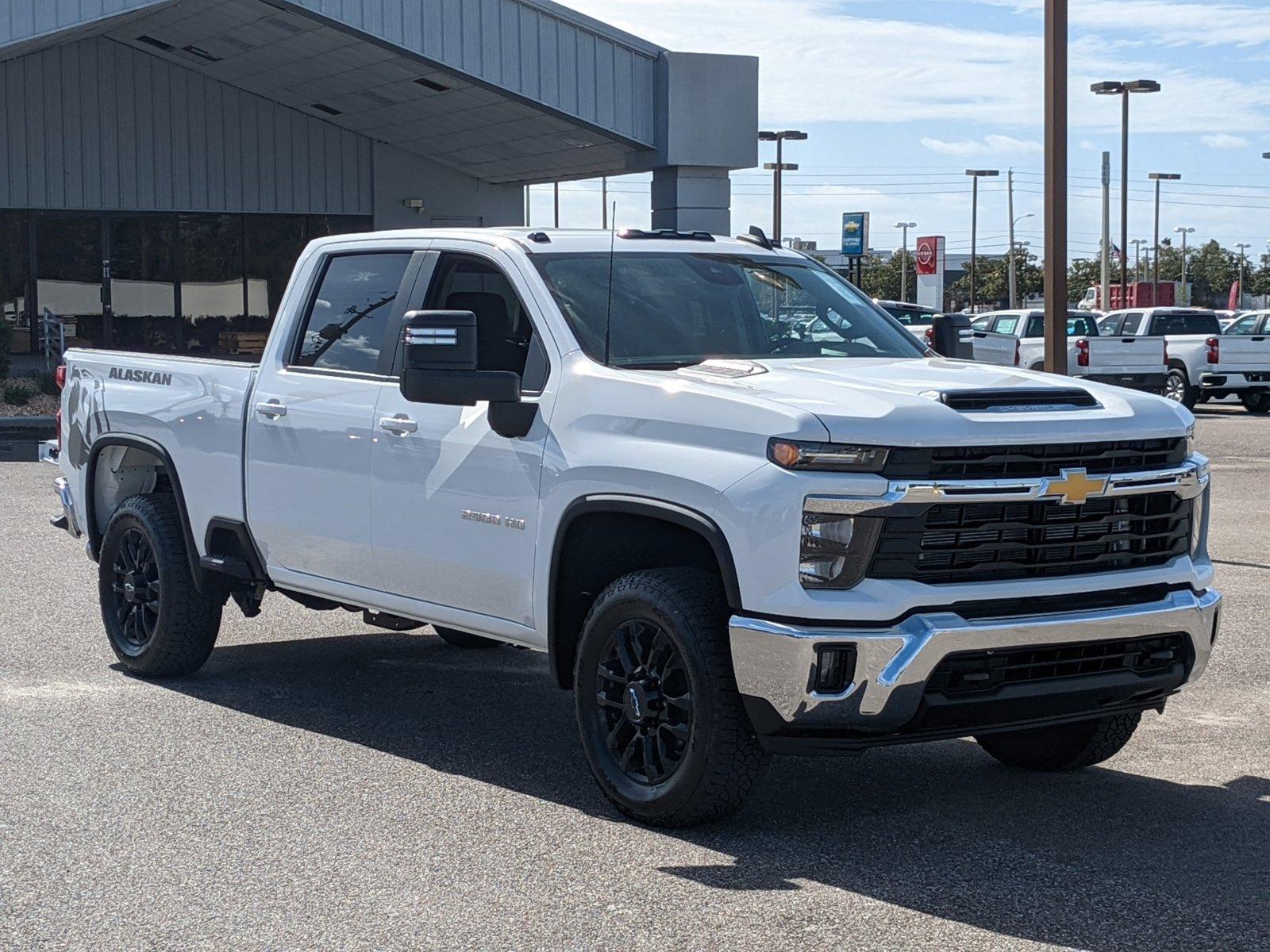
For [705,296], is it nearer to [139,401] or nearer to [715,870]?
[715,870]

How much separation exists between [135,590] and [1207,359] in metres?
24.7

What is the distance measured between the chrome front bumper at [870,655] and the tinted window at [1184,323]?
27.2 m

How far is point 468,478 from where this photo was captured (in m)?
6.36

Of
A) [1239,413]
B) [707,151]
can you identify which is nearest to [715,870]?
[707,151]

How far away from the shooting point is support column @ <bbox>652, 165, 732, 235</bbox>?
2609 cm

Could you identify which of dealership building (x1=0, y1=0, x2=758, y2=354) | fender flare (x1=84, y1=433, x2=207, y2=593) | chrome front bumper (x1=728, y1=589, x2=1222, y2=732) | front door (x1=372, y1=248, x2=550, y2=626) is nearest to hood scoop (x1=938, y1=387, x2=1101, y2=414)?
chrome front bumper (x1=728, y1=589, x2=1222, y2=732)

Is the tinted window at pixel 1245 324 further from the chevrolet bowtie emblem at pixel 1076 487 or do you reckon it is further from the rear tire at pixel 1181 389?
the chevrolet bowtie emblem at pixel 1076 487

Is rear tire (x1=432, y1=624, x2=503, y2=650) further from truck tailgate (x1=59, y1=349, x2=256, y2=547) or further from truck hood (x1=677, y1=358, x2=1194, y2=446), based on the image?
truck hood (x1=677, y1=358, x2=1194, y2=446)

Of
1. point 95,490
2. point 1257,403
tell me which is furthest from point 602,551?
point 1257,403

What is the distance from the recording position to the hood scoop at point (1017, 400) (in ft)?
17.8

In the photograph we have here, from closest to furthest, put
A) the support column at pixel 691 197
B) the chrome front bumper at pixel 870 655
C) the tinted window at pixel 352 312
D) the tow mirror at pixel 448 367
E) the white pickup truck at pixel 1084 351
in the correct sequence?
1. the chrome front bumper at pixel 870 655
2. the tow mirror at pixel 448 367
3. the tinted window at pixel 352 312
4. the support column at pixel 691 197
5. the white pickup truck at pixel 1084 351

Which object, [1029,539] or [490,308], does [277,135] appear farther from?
[1029,539]

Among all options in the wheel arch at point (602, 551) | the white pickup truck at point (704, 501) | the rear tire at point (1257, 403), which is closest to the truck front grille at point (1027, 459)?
the white pickup truck at point (704, 501)

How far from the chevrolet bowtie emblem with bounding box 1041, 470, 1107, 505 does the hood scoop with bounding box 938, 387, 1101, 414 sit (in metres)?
0.24
